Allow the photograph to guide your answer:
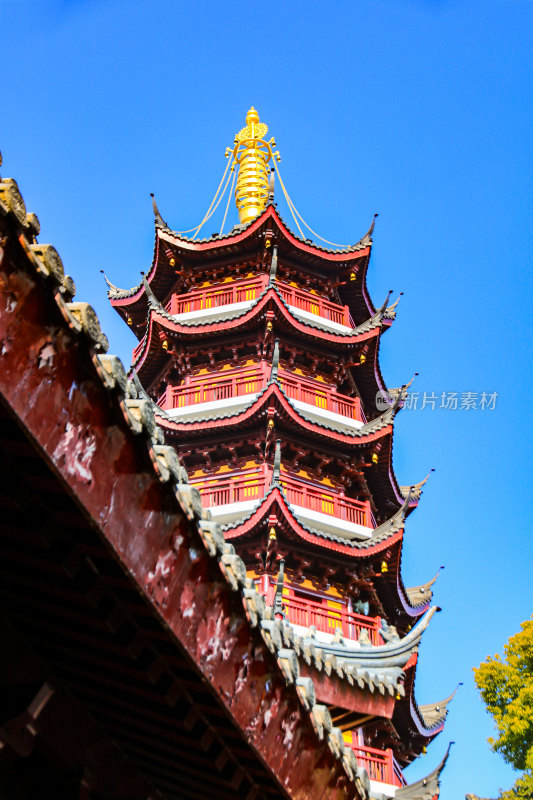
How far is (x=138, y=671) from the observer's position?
3889 millimetres

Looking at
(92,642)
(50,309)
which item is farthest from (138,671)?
(50,309)

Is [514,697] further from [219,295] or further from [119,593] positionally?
[119,593]

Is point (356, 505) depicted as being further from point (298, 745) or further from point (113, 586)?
point (113, 586)

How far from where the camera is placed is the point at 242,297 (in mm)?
18453

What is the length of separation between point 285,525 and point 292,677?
9.89 metres

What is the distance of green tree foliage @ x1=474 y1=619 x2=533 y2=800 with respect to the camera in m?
14.8

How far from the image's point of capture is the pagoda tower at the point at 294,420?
14.7 m

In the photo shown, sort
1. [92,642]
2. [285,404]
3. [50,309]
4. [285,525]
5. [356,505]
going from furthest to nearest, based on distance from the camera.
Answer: [356,505]
[285,404]
[285,525]
[92,642]
[50,309]

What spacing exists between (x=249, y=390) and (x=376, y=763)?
710 cm

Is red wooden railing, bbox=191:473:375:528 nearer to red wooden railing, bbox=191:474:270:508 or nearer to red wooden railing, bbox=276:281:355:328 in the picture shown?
red wooden railing, bbox=191:474:270:508

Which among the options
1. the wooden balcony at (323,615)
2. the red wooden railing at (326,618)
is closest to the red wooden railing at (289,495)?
the wooden balcony at (323,615)

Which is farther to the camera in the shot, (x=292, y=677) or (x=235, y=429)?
(x=235, y=429)

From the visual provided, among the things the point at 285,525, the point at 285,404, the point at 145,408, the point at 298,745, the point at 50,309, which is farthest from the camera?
the point at 285,404

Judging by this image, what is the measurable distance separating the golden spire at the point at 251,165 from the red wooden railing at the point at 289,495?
7943mm
